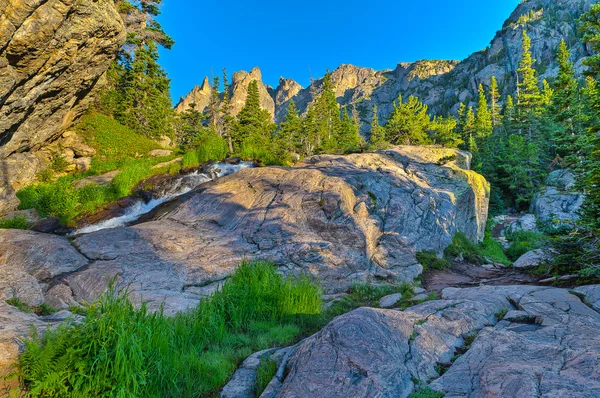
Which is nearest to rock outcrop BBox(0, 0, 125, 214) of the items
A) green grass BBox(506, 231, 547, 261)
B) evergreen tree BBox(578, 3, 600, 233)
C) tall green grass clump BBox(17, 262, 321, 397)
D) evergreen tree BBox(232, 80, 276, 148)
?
tall green grass clump BBox(17, 262, 321, 397)

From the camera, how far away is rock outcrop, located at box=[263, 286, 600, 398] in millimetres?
3197

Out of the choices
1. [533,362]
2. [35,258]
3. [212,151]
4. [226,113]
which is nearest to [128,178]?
[212,151]

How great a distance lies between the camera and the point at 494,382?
10.6ft

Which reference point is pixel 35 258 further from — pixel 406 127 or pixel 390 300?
pixel 406 127

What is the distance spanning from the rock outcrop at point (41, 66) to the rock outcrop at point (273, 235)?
6839mm

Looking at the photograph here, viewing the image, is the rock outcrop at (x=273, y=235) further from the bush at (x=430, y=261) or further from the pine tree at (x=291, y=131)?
the pine tree at (x=291, y=131)

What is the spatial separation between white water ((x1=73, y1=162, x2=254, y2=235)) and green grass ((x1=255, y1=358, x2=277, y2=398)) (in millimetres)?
12323

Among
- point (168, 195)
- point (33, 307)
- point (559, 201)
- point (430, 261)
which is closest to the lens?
point (33, 307)

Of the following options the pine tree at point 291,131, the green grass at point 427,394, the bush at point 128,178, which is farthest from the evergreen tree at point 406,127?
the green grass at point 427,394

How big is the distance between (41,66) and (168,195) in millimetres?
8164

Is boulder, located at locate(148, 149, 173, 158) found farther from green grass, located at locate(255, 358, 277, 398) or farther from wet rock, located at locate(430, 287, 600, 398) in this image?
wet rock, located at locate(430, 287, 600, 398)

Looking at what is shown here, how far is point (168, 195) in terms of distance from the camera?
17859 millimetres

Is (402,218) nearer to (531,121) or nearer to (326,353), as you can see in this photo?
(326,353)

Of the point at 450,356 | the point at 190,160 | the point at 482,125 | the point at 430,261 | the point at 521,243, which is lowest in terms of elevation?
the point at 521,243
